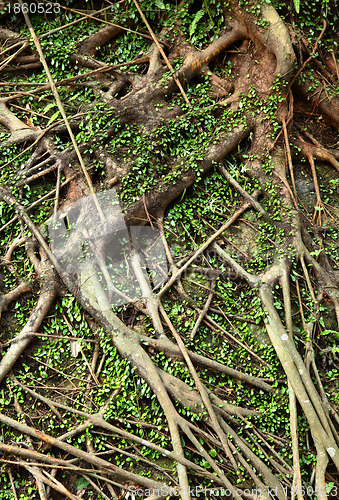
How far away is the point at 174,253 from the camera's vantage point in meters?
5.23

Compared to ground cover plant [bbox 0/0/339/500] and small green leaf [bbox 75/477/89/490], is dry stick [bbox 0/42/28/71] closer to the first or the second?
ground cover plant [bbox 0/0/339/500]

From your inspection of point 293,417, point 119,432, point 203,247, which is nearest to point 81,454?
point 119,432

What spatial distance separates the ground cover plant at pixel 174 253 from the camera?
420cm

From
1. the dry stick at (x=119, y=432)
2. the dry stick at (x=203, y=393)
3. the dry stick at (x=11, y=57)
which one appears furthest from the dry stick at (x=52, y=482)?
the dry stick at (x=11, y=57)

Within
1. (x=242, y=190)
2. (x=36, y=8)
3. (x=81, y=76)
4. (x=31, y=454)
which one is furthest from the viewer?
(x=36, y=8)

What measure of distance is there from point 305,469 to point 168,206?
3429 mm

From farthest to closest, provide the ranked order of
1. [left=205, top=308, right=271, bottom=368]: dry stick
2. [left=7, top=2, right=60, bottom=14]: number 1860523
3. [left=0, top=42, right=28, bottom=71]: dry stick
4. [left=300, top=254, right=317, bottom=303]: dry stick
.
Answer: [left=7, top=2, right=60, bottom=14]: number 1860523 < [left=0, top=42, right=28, bottom=71]: dry stick < [left=300, top=254, right=317, bottom=303]: dry stick < [left=205, top=308, right=271, bottom=368]: dry stick

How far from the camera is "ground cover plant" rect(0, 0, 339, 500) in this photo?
420cm

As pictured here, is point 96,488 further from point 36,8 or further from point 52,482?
point 36,8

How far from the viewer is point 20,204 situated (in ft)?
17.6

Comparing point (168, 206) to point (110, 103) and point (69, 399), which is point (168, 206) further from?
point (69, 399)

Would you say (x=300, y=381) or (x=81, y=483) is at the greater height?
(x=300, y=381)

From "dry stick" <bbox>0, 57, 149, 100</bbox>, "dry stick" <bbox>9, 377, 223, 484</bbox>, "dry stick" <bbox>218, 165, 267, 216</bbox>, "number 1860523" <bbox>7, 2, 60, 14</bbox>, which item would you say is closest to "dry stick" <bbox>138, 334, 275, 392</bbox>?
"dry stick" <bbox>9, 377, 223, 484</bbox>

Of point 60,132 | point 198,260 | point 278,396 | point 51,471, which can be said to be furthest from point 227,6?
point 51,471
